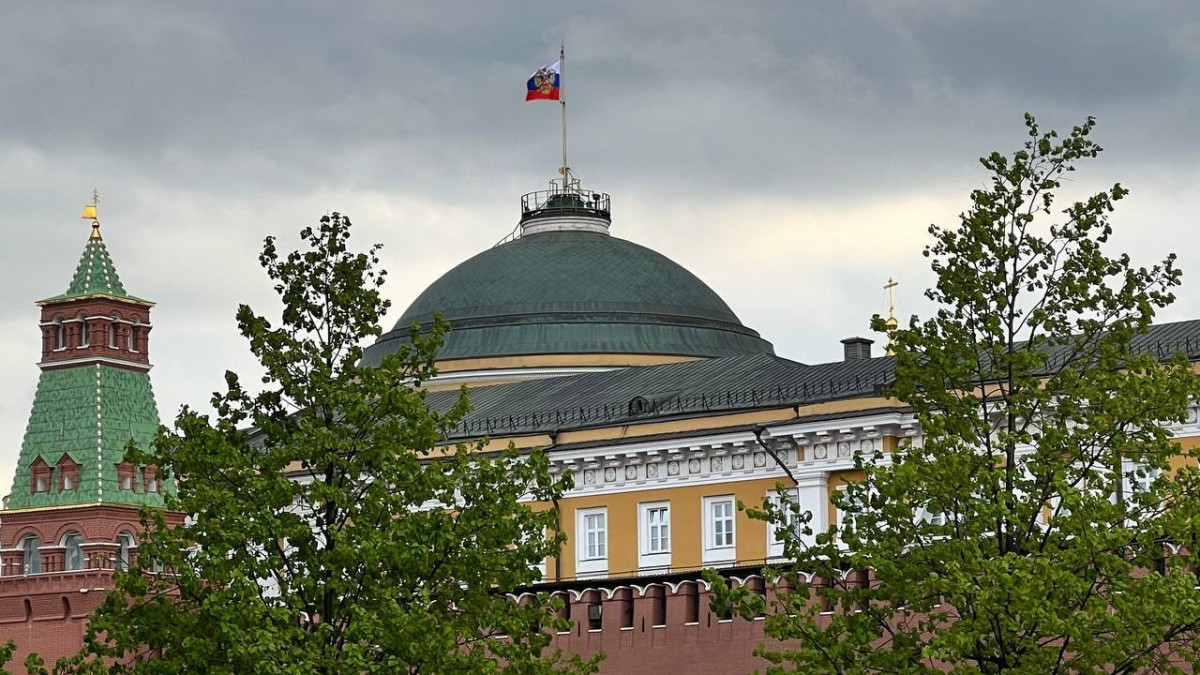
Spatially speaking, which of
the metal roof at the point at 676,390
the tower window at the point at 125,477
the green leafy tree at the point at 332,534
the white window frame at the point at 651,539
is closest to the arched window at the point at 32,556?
the tower window at the point at 125,477

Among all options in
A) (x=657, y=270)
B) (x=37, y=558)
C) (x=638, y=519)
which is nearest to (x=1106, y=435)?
(x=638, y=519)

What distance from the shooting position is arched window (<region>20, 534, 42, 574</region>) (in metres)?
84.6

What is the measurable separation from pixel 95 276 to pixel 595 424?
121 feet

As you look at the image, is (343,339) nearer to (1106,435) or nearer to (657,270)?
(1106,435)

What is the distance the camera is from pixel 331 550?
32719mm

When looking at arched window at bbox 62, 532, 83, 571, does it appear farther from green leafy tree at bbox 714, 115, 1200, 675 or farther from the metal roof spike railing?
green leafy tree at bbox 714, 115, 1200, 675

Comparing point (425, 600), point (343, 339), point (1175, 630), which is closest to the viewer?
point (1175, 630)

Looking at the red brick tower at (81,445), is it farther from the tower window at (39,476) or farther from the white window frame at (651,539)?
the white window frame at (651,539)

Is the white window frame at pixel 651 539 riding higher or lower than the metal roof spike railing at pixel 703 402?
lower

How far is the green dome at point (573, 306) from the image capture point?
6675 cm

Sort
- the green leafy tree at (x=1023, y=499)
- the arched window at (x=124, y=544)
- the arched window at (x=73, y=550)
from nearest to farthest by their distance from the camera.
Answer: the green leafy tree at (x=1023, y=499), the arched window at (x=73, y=550), the arched window at (x=124, y=544)

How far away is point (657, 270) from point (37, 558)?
24.6 metres

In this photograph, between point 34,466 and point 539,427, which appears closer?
point 539,427

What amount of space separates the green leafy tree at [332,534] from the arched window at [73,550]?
1990 inches
